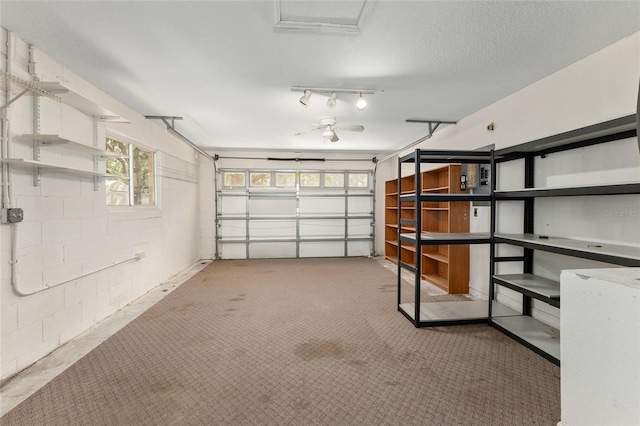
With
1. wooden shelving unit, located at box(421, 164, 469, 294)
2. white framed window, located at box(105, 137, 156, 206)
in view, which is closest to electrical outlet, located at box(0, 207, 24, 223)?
white framed window, located at box(105, 137, 156, 206)

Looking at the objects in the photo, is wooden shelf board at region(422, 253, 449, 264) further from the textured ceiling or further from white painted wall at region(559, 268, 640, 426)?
white painted wall at region(559, 268, 640, 426)

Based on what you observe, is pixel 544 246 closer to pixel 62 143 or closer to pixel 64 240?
pixel 62 143

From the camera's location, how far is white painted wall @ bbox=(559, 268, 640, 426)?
83cm

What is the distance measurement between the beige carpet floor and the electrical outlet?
123 cm

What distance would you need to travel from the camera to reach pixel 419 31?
212 centimetres

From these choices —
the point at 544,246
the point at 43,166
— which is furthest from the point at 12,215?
the point at 544,246

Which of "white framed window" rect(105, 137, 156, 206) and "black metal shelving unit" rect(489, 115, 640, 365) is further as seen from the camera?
"white framed window" rect(105, 137, 156, 206)

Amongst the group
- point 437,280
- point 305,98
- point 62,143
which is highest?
point 305,98

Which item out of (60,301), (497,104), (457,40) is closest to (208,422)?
(60,301)

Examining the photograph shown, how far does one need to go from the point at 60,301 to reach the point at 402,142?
583 centimetres

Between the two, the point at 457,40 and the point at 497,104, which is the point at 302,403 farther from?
the point at 497,104

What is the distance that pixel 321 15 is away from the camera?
1.96 m

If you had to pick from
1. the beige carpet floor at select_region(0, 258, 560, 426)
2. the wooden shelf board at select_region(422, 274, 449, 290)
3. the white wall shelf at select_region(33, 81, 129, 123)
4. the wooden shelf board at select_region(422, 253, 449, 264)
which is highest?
the white wall shelf at select_region(33, 81, 129, 123)

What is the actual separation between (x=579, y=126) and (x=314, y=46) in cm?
246
